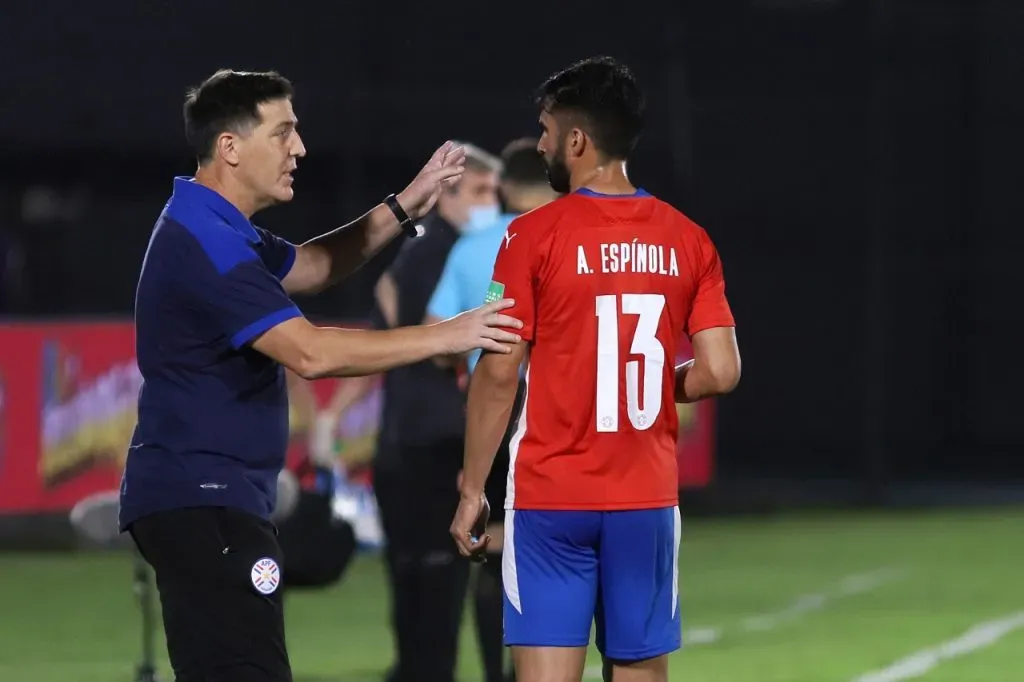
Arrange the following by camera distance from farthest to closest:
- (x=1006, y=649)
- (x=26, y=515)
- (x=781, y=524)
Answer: (x=781, y=524) → (x=26, y=515) → (x=1006, y=649)

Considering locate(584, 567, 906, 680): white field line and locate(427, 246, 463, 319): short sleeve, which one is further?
locate(584, 567, 906, 680): white field line

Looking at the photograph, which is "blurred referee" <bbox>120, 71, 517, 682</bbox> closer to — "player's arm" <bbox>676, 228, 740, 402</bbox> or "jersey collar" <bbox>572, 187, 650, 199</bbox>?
"jersey collar" <bbox>572, 187, 650, 199</bbox>

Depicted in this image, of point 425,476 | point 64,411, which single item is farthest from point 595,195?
point 64,411

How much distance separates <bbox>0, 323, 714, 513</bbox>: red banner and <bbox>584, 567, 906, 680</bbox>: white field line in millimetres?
3901

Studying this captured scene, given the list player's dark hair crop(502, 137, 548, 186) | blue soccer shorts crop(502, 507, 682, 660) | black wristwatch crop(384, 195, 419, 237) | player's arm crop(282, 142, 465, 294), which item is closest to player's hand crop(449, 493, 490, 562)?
blue soccer shorts crop(502, 507, 682, 660)

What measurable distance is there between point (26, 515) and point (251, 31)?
7768mm

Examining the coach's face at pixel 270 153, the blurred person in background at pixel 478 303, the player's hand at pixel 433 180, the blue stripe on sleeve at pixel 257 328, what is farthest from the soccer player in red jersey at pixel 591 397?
the blurred person in background at pixel 478 303

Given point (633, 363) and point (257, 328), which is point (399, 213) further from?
point (633, 363)

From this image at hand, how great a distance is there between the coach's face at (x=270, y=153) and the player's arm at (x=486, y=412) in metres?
0.78

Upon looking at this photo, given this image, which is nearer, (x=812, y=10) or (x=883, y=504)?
(x=883, y=504)

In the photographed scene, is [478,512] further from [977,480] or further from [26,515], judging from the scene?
[977,480]

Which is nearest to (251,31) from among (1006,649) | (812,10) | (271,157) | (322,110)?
(322,110)

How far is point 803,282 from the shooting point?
69.3 ft

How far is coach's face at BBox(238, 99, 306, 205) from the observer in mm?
5496
